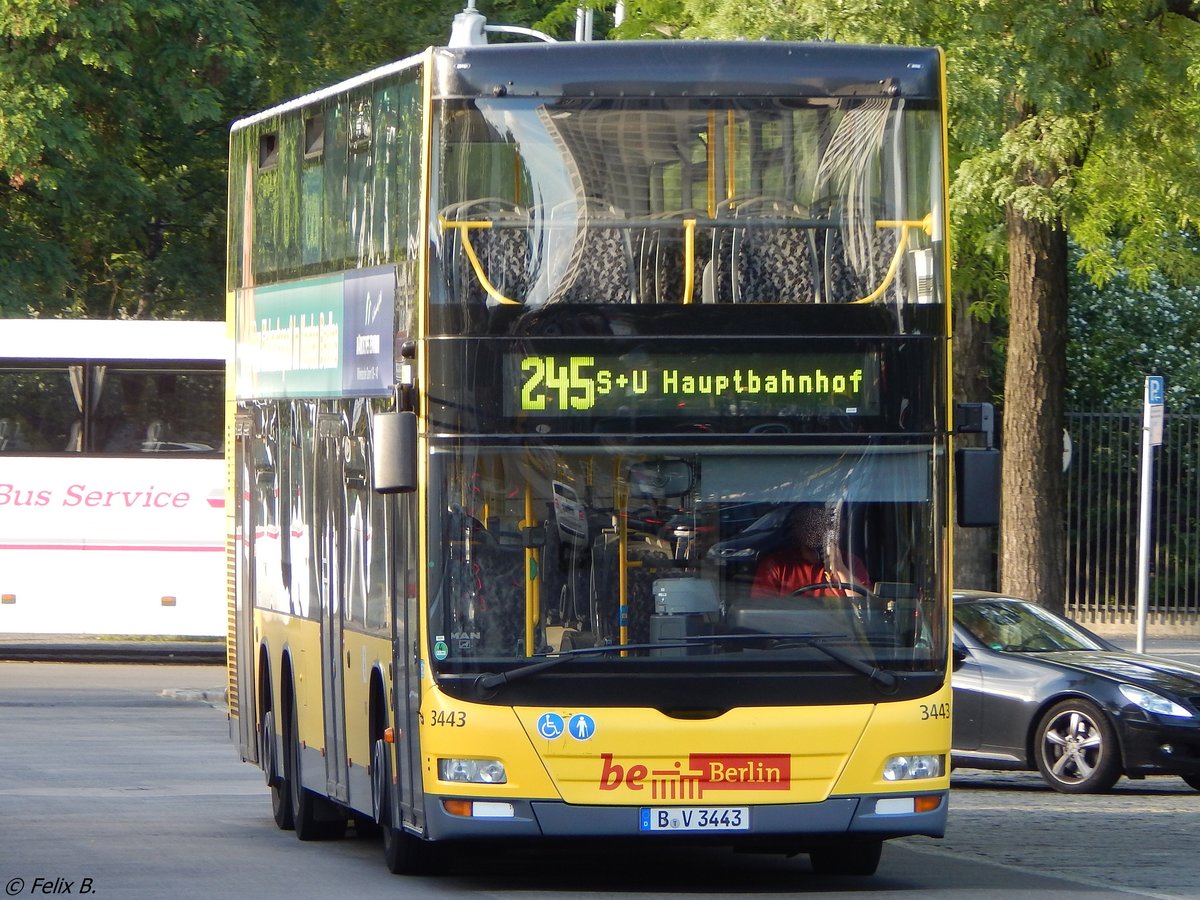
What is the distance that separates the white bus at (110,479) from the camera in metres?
26.8

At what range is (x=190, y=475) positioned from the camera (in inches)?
1061

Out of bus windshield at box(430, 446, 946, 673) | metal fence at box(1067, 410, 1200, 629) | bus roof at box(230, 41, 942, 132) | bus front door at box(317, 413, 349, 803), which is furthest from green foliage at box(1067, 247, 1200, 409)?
bus windshield at box(430, 446, 946, 673)

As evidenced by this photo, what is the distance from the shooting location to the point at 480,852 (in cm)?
1218

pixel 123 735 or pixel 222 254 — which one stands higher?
pixel 222 254

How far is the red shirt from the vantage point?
32.7 feet

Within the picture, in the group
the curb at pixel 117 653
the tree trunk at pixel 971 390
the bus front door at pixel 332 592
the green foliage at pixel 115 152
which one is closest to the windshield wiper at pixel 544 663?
the bus front door at pixel 332 592

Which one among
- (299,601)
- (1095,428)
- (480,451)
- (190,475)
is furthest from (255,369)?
(1095,428)

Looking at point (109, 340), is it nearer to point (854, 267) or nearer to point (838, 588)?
point (854, 267)

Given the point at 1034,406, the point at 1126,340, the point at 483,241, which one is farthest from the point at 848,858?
the point at 1126,340

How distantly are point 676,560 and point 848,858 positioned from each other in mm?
2165

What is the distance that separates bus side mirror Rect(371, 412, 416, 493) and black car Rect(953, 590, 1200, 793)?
5.92 meters

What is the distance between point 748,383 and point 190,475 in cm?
1765

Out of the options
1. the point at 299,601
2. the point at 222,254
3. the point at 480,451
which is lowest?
the point at 299,601

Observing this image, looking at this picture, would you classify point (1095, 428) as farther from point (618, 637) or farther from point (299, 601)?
point (618, 637)
